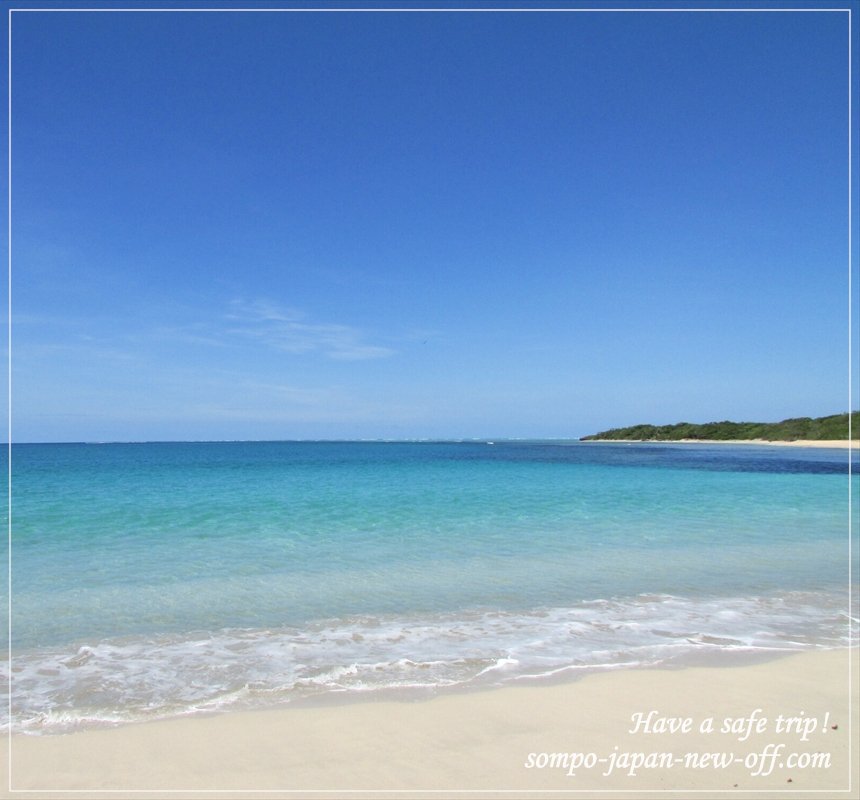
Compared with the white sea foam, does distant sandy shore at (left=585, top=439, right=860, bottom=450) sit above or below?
below

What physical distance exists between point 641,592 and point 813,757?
4150 mm

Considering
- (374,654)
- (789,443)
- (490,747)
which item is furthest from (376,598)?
(789,443)

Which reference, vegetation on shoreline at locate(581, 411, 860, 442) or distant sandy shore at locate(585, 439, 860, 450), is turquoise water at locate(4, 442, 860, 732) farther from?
vegetation on shoreline at locate(581, 411, 860, 442)

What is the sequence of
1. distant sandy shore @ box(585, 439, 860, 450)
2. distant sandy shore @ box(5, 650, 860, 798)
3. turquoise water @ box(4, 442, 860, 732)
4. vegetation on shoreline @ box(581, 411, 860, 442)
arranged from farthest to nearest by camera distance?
1. vegetation on shoreline @ box(581, 411, 860, 442)
2. distant sandy shore @ box(585, 439, 860, 450)
3. turquoise water @ box(4, 442, 860, 732)
4. distant sandy shore @ box(5, 650, 860, 798)

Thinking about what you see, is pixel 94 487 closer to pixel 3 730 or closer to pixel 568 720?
pixel 3 730

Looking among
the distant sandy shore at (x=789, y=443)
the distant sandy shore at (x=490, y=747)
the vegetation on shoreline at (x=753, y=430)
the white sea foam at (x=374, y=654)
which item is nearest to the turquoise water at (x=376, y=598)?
the white sea foam at (x=374, y=654)

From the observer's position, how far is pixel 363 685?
4.66m

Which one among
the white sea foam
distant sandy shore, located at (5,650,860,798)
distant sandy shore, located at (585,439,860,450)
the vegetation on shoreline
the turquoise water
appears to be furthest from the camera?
the vegetation on shoreline

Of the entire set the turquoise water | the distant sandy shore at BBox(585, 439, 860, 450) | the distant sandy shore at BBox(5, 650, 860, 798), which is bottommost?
the distant sandy shore at BBox(585, 439, 860, 450)

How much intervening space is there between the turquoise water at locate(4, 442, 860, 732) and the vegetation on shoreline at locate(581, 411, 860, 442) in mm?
78425

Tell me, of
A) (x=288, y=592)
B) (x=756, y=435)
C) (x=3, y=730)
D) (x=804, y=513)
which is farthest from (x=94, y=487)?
(x=756, y=435)

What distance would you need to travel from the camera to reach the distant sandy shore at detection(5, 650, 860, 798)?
329cm

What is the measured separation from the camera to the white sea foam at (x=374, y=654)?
4465mm

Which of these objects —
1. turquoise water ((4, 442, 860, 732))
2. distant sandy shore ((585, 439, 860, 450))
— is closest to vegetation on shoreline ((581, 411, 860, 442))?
distant sandy shore ((585, 439, 860, 450))
